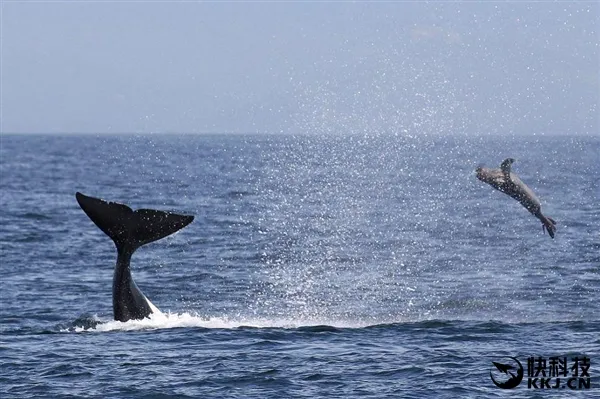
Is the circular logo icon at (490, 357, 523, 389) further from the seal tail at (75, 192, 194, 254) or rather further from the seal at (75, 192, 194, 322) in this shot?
the seal at (75, 192, 194, 322)

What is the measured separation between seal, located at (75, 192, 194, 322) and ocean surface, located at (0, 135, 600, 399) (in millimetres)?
344

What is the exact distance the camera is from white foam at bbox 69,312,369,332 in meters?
21.4

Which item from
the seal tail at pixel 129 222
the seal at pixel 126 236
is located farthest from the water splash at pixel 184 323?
the seal tail at pixel 129 222

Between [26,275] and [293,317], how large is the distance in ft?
28.9

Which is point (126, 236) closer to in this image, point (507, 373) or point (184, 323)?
point (184, 323)

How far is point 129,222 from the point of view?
21.5 meters

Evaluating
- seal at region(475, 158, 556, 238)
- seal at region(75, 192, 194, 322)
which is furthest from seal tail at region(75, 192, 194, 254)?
seal at region(475, 158, 556, 238)

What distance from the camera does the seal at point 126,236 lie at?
835 inches

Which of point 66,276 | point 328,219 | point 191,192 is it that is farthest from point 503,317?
point 191,192

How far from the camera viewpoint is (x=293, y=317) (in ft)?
78.4

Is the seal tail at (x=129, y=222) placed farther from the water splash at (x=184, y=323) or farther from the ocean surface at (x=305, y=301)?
the ocean surface at (x=305, y=301)

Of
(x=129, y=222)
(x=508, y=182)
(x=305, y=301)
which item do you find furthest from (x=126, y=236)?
(x=508, y=182)
